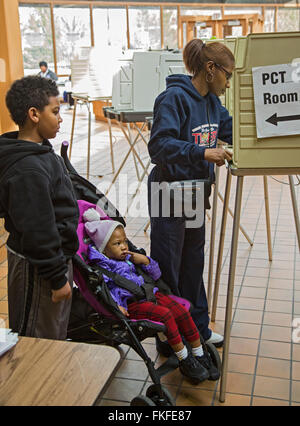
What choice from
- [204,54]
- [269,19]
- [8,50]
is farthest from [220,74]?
[269,19]

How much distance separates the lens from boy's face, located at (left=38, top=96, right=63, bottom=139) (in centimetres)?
187

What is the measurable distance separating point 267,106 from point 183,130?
486 millimetres

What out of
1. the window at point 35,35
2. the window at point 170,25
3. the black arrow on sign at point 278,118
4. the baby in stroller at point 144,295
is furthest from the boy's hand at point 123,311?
the window at point 170,25

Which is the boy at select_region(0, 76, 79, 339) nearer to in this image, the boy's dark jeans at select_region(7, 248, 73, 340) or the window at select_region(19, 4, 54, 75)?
the boy's dark jeans at select_region(7, 248, 73, 340)

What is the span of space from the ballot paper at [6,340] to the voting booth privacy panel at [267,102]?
1096 millimetres

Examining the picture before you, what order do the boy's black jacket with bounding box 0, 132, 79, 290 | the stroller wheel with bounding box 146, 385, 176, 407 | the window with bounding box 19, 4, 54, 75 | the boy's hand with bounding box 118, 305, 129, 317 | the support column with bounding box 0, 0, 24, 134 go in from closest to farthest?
the boy's black jacket with bounding box 0, 132, 79, 290
the stroller wheel with bounding box 146, 385, 176, 407
the boy's hand with bounding box 118, 305, 129, 317
the support column with bounding box 0, 0, 24, 134
the window with bounding box 19, 4, 54, 75

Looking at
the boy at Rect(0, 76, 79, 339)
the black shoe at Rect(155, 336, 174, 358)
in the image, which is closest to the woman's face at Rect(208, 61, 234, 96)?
the boy at Rect(0, 76, 79, 339)

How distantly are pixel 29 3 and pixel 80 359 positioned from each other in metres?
15.4

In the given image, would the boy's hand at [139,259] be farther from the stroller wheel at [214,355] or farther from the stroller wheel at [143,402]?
the stroller wheel at [143,402]

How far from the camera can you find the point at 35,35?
15.4m

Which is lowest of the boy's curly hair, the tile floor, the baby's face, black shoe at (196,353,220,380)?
the tile floor

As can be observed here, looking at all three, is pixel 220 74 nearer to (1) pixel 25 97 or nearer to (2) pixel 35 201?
(1) pixel 25 97

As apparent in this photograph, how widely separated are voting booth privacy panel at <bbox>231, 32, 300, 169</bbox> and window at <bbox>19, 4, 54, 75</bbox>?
46.5ft

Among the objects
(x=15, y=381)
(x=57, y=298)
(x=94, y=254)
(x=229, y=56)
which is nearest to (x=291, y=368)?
(x=94, y=254)
